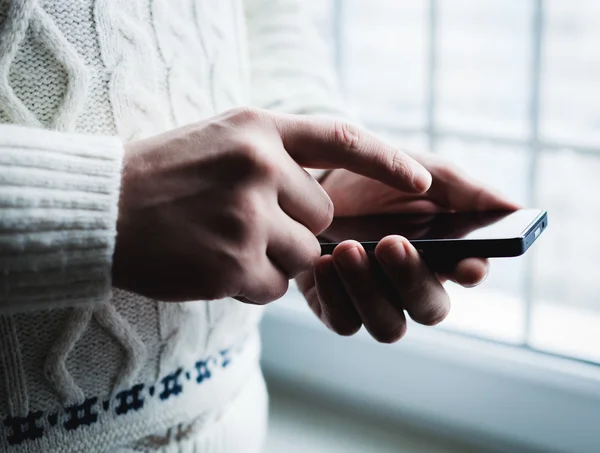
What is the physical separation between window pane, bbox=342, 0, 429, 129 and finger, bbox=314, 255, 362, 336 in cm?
56

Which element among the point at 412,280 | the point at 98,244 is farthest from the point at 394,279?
the point at 98,244

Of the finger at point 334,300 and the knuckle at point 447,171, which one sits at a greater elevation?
the knuckle at point 447,171

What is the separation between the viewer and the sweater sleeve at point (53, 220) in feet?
1.39

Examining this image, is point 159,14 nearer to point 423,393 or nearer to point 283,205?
point 283,205

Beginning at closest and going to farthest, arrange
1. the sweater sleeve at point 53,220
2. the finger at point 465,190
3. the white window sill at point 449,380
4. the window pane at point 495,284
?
1. the sweater sleeve at point 53,220
2. the finger at point 465,190
3. the white window sill at point 449,380
4. the window pane at point 495,284

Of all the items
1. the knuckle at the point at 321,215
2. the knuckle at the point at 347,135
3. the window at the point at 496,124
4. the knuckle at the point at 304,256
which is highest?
the knuckle at the point at 347,135

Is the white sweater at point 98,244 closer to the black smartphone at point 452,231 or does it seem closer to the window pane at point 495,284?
the black smartphone at point 452,231

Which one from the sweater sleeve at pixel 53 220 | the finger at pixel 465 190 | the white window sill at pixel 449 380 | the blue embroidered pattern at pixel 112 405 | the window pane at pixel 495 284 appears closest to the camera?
the sweater sleeve at pixel 53 220

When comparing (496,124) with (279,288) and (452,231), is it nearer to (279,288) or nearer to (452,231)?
(452,231)

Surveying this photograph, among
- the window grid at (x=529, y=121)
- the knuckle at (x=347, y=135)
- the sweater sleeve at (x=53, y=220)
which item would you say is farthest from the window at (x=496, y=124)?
the sweater sleeve at (x=53, y=220)

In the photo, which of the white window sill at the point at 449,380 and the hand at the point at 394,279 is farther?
the white window sill at the point at 449,380

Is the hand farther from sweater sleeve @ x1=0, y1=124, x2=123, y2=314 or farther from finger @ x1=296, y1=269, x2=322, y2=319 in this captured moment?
sweater sleeve @ x1=0, y1=124, x2=123, y2=314

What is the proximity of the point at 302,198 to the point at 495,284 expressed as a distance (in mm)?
807

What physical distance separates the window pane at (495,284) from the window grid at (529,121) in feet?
0.07
